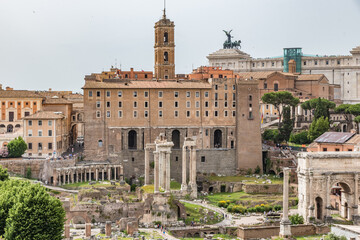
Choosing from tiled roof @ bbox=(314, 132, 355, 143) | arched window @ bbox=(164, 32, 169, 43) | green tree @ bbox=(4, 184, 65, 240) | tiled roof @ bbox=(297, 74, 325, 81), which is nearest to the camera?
green tree @ bbox=(4, 184, 65, 240)

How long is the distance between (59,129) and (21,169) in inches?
344

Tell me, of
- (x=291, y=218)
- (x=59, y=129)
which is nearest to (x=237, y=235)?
(x=291, y=218)

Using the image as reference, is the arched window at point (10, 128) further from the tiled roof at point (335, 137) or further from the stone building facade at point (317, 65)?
the stone building facade at point (317, 65)

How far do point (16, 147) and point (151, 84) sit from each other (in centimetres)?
1890

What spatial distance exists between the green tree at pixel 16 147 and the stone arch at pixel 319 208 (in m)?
36.7

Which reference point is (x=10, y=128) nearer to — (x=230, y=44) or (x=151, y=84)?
(x=151, y=84)

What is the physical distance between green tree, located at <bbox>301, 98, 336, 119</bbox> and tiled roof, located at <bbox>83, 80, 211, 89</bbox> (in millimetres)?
19613

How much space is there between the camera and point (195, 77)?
9994cm

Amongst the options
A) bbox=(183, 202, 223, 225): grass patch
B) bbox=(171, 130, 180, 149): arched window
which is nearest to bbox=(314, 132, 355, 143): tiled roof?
bbox=(171, 130, 180, 149): arched window

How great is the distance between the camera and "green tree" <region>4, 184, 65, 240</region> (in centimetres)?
5362

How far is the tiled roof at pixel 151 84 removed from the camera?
89.9 meters

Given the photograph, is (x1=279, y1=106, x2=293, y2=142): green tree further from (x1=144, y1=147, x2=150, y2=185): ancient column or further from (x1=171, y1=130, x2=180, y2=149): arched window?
(x1=144, y1=147, x2=150, y2=185): ancient column

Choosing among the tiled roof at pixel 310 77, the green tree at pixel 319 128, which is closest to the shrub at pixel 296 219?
the green tree at pixel 319 128

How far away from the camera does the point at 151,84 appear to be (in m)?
91.9
